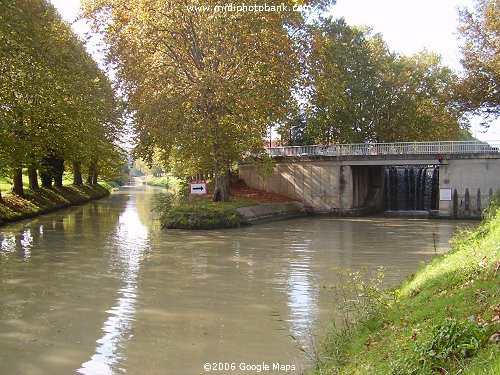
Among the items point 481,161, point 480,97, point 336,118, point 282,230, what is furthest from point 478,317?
point 336,118

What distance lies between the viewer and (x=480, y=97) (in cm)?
3141

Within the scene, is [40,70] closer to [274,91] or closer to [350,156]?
[274,91]

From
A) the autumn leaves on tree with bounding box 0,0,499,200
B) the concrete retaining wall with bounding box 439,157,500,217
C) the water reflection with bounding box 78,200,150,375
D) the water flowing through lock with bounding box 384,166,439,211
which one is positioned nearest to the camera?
the water reflection with bounding box 78,200,150,375

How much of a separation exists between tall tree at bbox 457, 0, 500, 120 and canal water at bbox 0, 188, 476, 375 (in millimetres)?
13652

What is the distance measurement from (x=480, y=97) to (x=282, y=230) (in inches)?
673

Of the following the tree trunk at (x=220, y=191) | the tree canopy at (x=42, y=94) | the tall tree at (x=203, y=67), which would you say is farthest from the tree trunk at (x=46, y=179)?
the tree trunk at (x=220, y=191)

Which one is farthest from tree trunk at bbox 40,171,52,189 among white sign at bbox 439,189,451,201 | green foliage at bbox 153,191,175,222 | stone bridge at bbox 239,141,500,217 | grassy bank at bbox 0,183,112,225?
white sign at bbox 439,189,451,201

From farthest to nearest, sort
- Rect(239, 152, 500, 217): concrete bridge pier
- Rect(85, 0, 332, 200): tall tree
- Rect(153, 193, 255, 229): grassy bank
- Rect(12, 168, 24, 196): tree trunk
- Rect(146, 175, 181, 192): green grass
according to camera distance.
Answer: Rect(146, 175, 181, 192): green grass < Rect(239, 152, 500, 217): concrete bridge pier < Rect(12, 168, 24, 196): tree trunk < Rect(153, 193, 255, 229): grassy bank < Rect(85, 0, 332, 200): tall tree

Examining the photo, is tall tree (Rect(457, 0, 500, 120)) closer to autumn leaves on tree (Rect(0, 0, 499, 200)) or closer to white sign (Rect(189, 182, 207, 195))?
autumn leaves on tree (Rect(0, 0, 499, 200))

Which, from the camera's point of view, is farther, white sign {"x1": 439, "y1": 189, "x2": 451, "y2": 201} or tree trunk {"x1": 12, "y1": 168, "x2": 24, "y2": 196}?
white sign {"x1": 439, "y1": 189, "x2": 451, "y2": 201}

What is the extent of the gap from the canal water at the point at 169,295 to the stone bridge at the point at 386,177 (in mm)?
10053

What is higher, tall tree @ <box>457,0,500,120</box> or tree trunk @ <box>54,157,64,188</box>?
tall tree @ <box>457,0,500,120</box>

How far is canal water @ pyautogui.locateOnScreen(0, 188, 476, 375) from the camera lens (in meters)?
7.19

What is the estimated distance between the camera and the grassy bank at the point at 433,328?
4.15 metres
